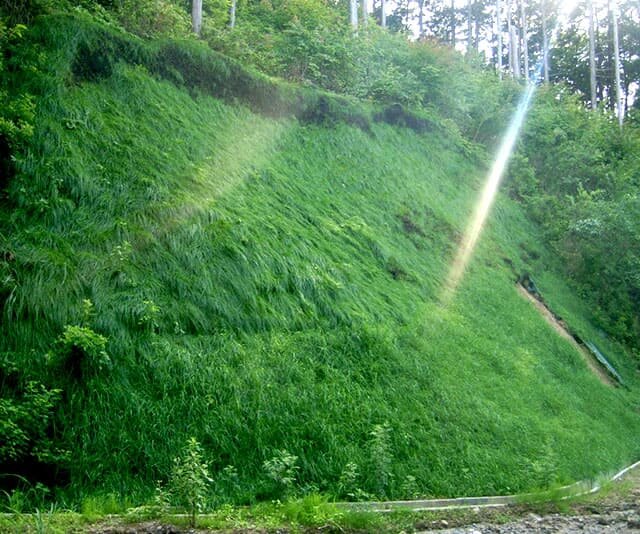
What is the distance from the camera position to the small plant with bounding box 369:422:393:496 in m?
6.69

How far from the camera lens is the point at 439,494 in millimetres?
7020

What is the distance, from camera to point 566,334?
15.6 m

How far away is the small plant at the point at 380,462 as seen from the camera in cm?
669

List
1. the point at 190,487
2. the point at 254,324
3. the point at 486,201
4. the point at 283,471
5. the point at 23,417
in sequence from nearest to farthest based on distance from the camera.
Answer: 1. the point at 190,487
2. the point at 23,417
3. the point at 283,471
4. the point at 254,324
5. the point at 486,201

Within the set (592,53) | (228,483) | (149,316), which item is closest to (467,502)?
(228,483)

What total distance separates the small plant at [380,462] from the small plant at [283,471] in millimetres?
1036

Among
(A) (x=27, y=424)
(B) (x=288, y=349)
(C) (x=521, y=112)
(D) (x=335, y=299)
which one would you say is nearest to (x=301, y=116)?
(D) (x=335, y=299)

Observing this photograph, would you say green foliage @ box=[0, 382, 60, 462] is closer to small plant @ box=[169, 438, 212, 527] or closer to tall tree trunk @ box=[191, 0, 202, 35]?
small plant @ box=[169, 438, 212, 527]

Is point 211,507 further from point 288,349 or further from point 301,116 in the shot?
point 301,116

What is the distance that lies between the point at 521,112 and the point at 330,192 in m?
14.7

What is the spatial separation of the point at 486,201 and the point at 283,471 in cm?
1533

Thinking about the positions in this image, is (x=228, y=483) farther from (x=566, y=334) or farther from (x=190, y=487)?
(x=566, y=334)

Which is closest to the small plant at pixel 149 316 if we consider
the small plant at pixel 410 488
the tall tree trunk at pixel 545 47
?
the small plant at pixel 410 488

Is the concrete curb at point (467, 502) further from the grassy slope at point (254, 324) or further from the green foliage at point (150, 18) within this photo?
the green foliage at point (150, 18)
